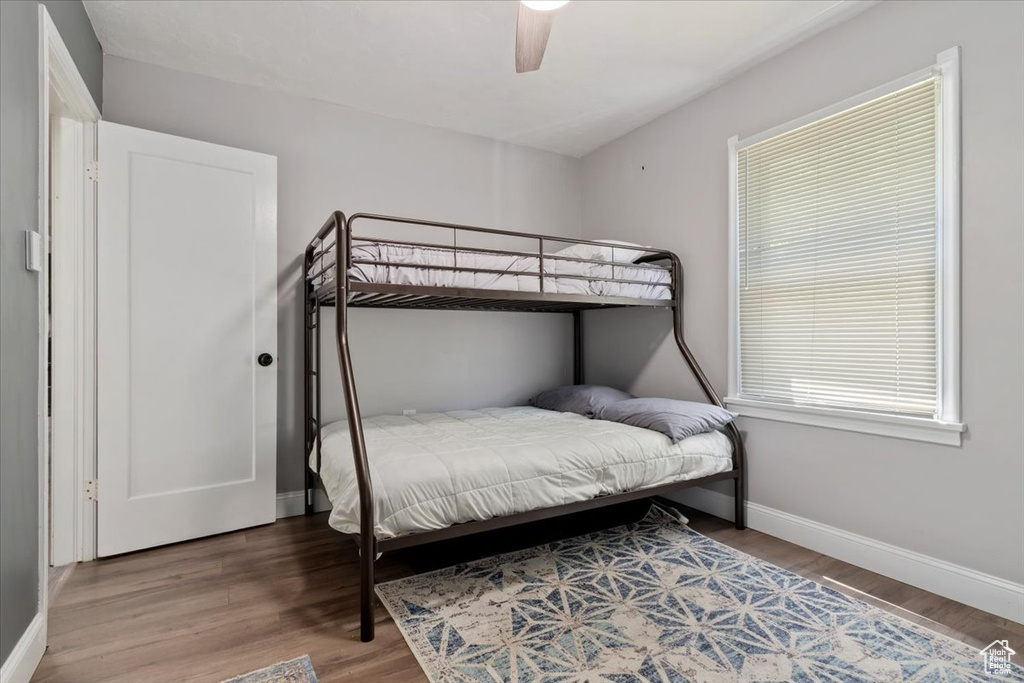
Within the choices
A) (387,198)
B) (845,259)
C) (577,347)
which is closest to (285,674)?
(387,198)

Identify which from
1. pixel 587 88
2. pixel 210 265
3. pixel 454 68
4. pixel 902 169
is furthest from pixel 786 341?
pixel 210 265

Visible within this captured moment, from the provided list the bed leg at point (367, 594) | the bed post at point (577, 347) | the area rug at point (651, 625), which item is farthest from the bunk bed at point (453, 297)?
the bed post at point (577, 347)

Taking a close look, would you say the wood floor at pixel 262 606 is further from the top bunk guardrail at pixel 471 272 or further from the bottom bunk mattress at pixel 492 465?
the top bunk guardrail at pixel 471 272

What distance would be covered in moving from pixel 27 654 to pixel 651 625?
1983mm

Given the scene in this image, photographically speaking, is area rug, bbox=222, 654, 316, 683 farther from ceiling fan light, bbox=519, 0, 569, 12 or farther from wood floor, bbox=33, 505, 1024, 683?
ceiling fan light, bbox=519, 0, 569, 12

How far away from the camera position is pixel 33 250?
1571mm

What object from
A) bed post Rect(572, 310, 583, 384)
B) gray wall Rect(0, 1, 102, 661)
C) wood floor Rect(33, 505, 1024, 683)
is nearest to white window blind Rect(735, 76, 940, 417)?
wood floor Rect(33, 505, 1024, 683)

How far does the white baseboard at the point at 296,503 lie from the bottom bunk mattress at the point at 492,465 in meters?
0.30

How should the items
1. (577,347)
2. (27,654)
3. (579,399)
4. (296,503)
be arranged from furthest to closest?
(577,347) < (579,399) < (296,503) < (27,654)

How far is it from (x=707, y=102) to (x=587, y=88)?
736 millimetres

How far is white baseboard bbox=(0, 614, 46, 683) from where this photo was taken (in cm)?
138

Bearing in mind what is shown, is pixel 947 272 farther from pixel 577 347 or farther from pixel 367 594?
pixel 367 594

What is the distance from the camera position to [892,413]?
7.09 feet

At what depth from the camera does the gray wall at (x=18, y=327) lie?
1388 millimetres
